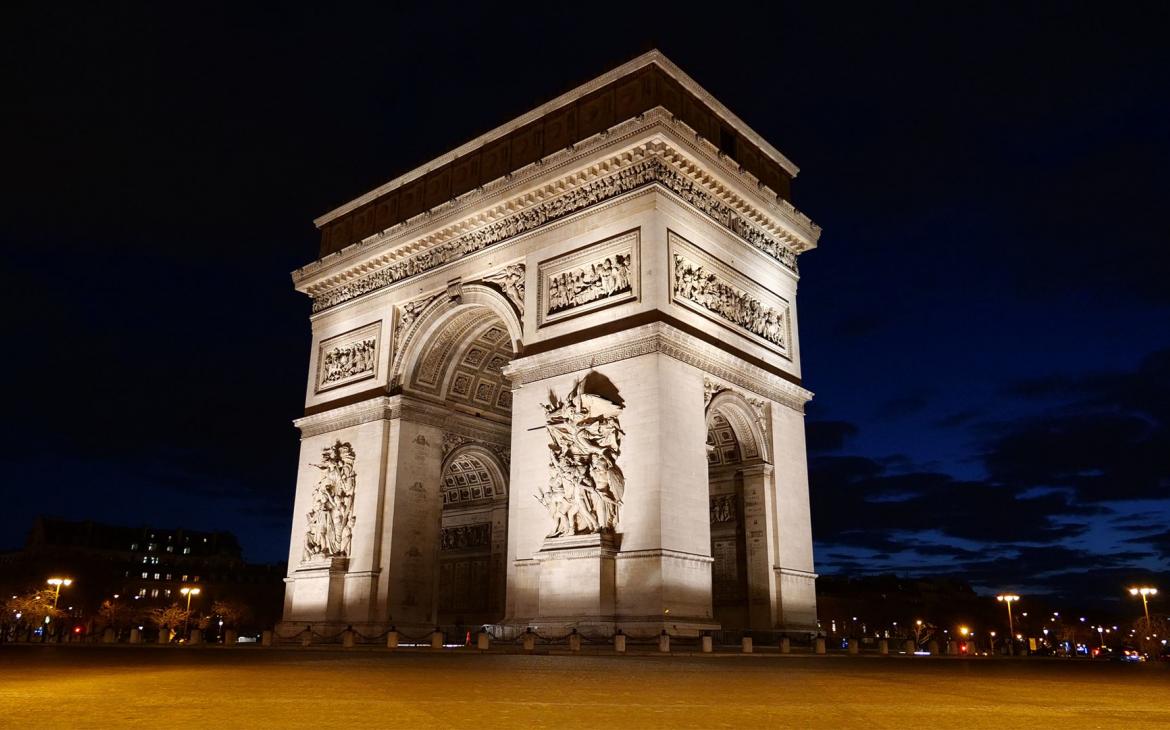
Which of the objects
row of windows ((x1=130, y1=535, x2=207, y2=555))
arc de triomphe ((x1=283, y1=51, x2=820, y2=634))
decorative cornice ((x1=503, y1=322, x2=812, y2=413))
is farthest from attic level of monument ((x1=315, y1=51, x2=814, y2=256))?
row of windows ((x1=130, y1=535, x2=207, y2=555))

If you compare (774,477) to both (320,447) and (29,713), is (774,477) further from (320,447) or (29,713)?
(29,713)

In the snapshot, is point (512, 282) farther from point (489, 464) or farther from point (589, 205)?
point (489, 464)

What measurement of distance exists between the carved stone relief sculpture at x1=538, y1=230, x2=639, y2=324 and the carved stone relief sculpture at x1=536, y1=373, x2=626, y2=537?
2.25 meters

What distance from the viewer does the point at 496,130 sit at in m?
27.0

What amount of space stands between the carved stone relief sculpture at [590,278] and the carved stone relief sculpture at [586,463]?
7.37ft

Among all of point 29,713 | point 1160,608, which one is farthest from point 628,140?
point 1160,608

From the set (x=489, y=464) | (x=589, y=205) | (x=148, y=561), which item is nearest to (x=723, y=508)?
(x=589, y=205)

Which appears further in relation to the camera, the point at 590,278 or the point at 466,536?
the point at 466,536

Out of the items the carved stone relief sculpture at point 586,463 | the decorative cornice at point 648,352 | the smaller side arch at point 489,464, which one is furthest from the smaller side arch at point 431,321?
the carved stone relief sculpture at point 586,463

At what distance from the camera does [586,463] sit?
21.1m

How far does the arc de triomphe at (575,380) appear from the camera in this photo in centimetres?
2083

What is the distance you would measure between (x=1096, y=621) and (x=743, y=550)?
11680 cm

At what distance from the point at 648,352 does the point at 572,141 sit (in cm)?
706

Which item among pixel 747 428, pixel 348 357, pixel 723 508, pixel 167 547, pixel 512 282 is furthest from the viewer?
pixel 167 547
